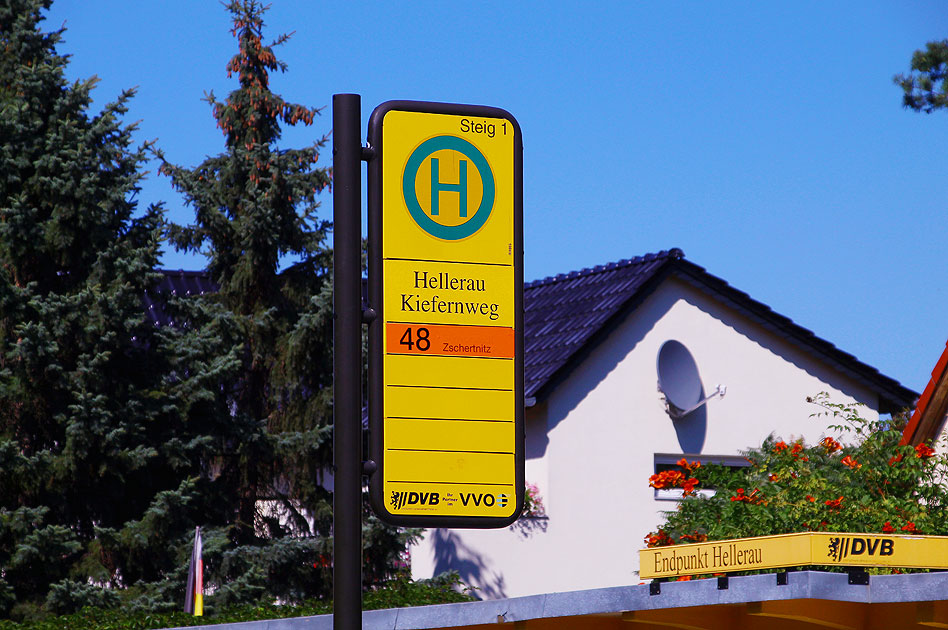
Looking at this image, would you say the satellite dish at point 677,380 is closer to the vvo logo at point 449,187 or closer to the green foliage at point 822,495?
the green foliage at point 822,495

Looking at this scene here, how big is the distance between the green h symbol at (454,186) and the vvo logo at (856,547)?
3435 mm

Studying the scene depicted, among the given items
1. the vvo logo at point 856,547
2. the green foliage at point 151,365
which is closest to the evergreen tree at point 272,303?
the green foliage at point 151,365

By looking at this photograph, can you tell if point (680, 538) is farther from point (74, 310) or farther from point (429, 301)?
point (74, 310)

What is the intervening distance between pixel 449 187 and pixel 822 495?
682 cm

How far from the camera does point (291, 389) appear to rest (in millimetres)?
17859

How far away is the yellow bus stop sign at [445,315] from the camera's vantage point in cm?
350

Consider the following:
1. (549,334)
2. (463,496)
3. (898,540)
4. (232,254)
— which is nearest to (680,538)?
(898,540)

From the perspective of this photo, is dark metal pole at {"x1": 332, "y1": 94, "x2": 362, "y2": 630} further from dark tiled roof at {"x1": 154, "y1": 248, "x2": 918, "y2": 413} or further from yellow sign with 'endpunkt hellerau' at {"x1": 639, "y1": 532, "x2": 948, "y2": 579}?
dark tiled roof at {"x1": 154, "y1": 248, "x2": 918, "y2": 413}

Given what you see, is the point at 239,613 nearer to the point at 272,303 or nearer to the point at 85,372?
the point at 85,372

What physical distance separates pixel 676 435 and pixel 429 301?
17.7 m

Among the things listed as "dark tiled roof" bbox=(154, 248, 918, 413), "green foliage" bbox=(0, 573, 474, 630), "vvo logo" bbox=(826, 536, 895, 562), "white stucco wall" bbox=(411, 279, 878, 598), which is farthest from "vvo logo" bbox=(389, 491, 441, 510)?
"dark tiled roof" bbox=(154, 248, 918, 413)

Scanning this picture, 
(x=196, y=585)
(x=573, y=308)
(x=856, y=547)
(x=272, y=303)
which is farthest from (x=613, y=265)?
(x=856, y=547)

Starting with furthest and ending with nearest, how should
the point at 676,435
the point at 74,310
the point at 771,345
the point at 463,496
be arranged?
the point at 771,345 → the point at 676,435 → the point at 74,310 → the point at 463,496

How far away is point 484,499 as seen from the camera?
3516 mm
